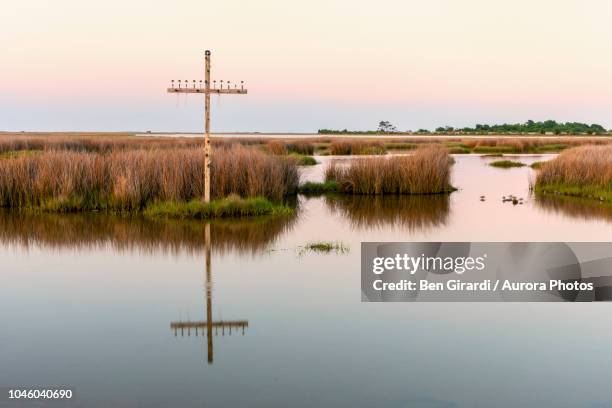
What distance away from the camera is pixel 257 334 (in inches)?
299

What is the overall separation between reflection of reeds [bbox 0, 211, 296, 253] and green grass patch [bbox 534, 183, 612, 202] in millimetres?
10154

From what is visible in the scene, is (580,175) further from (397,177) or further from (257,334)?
(257,334)

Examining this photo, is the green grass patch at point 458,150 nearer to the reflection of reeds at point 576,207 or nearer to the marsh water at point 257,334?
the reflection of reeds at point 576,207

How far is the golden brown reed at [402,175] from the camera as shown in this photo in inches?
880

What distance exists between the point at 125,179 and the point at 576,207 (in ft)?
39.8

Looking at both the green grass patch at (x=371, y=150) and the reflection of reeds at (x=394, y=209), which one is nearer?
the reflection of reeds at (x=394, y=209)

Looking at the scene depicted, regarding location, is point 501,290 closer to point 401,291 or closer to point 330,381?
point 401,291

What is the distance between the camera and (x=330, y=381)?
6.24 meters

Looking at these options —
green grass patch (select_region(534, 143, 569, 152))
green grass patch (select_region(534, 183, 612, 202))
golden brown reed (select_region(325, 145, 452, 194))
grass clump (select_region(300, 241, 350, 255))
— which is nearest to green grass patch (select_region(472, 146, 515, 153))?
green grass patch (select_region(534, 143, 569, 152))

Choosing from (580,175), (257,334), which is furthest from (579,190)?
(257,334)

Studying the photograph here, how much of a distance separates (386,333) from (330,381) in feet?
5.30

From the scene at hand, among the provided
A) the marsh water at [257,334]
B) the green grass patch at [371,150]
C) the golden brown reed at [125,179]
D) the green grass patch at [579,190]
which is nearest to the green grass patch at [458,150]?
the green grass patch at [371,150]

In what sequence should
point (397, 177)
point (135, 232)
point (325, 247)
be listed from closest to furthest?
point (325, 247), point (135, 232), point (397, 177)

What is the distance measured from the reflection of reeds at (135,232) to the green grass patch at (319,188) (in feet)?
20.4
